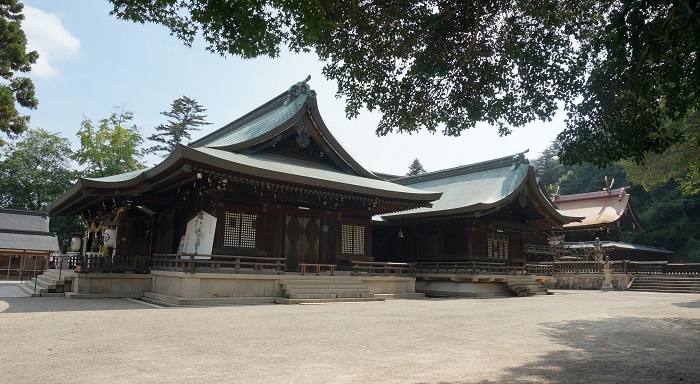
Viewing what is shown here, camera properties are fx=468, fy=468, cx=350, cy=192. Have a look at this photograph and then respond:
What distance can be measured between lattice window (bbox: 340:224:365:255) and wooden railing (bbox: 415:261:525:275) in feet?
13.0

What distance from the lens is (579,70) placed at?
8070 mm

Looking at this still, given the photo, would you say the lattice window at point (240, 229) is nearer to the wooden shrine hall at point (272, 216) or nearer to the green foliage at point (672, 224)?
the wooden shrine hall at point (272, 216)

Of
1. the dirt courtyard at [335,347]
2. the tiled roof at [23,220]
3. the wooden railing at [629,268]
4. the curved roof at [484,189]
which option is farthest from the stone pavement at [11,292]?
the wooden railing at [629,268]

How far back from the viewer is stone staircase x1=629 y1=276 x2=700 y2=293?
26438 millimetres

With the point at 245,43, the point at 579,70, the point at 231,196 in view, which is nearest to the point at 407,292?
the point at 231,196

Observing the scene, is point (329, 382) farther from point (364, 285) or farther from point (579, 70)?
point (364, 285)

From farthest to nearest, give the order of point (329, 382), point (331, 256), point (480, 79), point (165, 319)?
point (331, 256) → point (165, 319) → point (480, 79) → point (329, 382)

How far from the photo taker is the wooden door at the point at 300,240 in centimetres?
1817

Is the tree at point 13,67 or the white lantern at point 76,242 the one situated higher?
the tree at point 13,67

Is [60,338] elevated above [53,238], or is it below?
below

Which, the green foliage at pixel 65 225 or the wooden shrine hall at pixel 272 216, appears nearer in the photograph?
the wooden shrine hall at pixel 272 216

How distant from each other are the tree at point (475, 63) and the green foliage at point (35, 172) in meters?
43.5

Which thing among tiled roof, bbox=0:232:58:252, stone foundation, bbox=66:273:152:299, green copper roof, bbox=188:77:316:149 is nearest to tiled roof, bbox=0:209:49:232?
tiled roof, bbox=0:232:58:252

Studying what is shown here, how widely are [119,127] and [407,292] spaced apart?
98.8 feet
